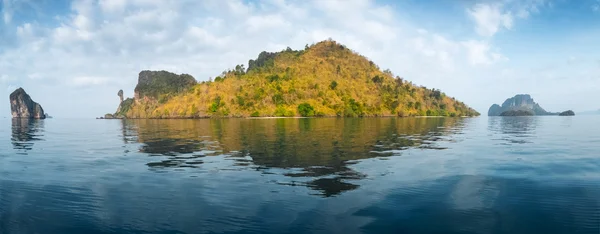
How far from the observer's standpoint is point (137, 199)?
53.6 ft

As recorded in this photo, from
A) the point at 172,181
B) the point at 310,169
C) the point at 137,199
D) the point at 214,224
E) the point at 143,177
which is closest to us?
the point at 214,224

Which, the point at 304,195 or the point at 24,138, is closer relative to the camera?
the point at 304,195

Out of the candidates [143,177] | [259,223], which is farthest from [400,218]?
[143,177]

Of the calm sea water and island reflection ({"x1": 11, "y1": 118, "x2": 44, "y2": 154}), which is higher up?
island reflection ({"x1": 11, "y1": 118, "x2": 44, "y2": 154})

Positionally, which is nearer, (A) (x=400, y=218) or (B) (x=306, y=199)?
(A) (x=400, y=218)

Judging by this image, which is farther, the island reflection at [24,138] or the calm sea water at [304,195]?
the island reflection at [24,138]

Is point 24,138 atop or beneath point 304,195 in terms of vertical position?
atop

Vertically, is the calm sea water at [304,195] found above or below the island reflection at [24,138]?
below

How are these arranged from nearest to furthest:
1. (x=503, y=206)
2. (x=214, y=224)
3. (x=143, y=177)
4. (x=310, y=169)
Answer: (x=214, y=224), (x=503, y=206), (x=143, y=177), (x=310, y=169)

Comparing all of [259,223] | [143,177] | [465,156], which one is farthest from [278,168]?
[465,156]

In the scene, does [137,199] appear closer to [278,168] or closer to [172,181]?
[172,181]

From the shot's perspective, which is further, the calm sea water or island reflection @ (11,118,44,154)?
island reflection @ (11,118,44,154)

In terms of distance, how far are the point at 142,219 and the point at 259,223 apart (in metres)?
4.63

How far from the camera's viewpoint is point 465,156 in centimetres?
3036
